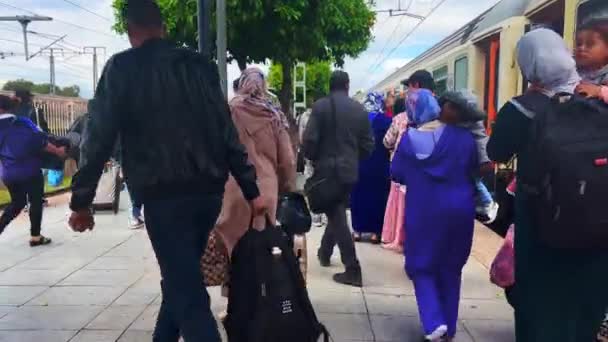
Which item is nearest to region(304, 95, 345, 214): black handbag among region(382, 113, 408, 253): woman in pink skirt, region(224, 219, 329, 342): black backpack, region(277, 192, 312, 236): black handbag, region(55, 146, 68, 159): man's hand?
region(382, 113, 408, 253): woman in pink skirt

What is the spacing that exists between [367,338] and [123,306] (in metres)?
1.82

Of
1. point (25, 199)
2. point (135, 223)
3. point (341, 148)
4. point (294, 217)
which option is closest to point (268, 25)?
point (135, 223)

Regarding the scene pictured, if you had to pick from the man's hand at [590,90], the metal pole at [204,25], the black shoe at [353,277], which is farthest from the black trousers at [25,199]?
the man's hand at [590,90]

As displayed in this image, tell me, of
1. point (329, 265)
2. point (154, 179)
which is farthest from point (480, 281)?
point (154, 179)

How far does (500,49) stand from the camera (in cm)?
784

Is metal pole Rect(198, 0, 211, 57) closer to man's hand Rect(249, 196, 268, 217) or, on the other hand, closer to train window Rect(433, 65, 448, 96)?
man's hand Rect(249, 196, 268, 217)

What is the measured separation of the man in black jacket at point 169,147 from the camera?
108 inches

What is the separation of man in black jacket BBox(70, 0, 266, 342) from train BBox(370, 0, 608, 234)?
122 inches

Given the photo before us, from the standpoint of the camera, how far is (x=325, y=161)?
521cm

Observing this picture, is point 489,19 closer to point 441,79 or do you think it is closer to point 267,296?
point 441,79

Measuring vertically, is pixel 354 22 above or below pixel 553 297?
above

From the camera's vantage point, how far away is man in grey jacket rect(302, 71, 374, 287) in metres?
5.18

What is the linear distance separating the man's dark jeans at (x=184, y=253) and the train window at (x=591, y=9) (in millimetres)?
3743

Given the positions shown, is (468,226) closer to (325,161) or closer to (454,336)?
(454,336)
